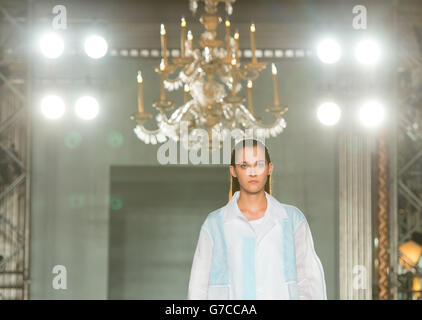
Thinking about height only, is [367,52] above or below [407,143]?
above

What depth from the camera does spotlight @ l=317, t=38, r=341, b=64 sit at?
642 cm

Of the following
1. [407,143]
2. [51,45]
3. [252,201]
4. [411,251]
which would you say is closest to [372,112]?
[407,143]

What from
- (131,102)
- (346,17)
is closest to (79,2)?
(131,102)

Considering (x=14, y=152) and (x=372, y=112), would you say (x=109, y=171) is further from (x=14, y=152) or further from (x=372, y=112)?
(x=372, y=112)

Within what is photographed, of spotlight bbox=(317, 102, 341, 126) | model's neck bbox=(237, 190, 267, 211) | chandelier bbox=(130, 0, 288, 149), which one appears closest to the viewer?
model's neck bbox=(237, 190, 267, 211)

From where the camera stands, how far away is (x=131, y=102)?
6.75 metres

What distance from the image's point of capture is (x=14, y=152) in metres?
6.55

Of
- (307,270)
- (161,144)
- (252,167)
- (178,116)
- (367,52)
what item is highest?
Answer: (367,52)

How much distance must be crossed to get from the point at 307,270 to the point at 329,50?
17.3ft

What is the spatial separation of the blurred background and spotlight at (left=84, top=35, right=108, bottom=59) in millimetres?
13

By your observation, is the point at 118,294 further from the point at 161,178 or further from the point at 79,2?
the point at 79,2

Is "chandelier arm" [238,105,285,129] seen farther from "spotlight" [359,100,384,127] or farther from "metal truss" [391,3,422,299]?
"metal truss" [391,3,422,299]

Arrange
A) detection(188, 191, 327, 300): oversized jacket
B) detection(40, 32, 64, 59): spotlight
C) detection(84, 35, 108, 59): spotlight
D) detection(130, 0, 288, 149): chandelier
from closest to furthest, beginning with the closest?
detection(188, 191, 327, 300): oversized jacket → detection(130, 0, 288, 149): chandelier → detection(40, 32, 64, 59): spotlight → detection(84, 35, 108, 59): spotlight

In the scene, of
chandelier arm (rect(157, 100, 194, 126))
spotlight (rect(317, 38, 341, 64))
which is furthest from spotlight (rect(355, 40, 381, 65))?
chandelier arm (rect(157, 100, 194, 126))
